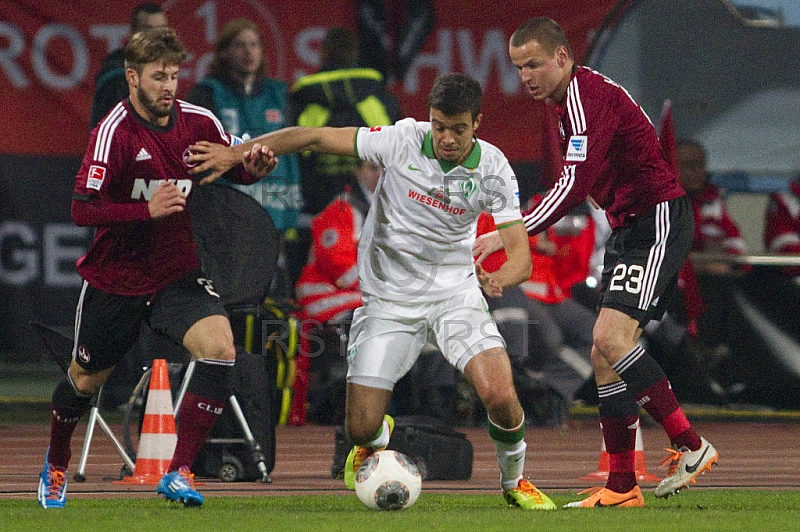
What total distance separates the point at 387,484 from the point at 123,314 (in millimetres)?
1451

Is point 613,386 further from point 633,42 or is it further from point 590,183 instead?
point 633,42

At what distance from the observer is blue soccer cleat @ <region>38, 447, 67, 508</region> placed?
705cm

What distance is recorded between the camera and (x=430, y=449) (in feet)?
27.7

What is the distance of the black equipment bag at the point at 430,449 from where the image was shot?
841 cm

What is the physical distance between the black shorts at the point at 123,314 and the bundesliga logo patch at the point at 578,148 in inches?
68.8

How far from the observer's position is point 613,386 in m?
7.33

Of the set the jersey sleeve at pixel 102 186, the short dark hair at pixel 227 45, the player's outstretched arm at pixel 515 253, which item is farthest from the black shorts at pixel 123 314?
the short dark hair at pixel 227 45

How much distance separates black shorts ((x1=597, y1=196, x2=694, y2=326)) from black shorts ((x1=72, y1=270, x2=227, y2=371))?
1.83 metres

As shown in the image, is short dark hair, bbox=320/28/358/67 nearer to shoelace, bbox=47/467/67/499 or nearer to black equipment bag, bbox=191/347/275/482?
black equipment bag, bbox=191/347/275/482

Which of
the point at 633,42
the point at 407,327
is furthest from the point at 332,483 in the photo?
the point at 633,42

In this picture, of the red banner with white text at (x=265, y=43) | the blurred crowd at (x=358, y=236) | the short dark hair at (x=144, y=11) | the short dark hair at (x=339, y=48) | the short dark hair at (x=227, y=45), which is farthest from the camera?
the red banner with white text at (x=265, y=43)

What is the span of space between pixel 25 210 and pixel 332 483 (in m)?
4.64

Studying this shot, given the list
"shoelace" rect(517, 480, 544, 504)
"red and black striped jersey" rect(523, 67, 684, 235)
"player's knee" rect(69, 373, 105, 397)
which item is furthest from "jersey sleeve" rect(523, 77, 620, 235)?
"player's knee" rect(69, 373, 105, 397)

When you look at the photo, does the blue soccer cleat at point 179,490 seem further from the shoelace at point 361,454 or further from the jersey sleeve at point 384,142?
the jersey sleeve at point 384,142
